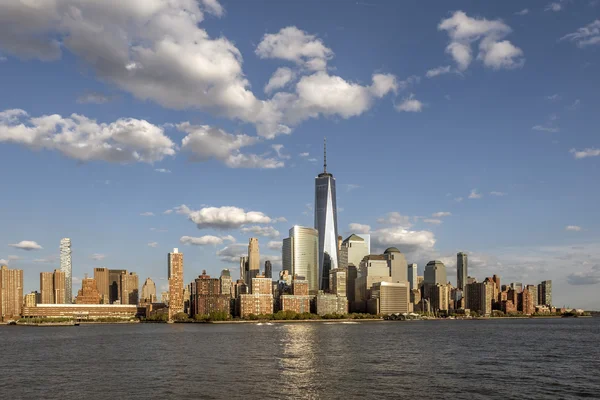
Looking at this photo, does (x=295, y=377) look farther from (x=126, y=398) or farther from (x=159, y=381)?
(x=126, y=398)

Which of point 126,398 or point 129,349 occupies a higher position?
point 126,398

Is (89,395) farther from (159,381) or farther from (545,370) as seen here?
(545,370)

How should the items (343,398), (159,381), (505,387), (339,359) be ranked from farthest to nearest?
(339,359) → (159,381) → (505,387) → (343,398)

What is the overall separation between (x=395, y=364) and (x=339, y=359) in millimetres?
13526

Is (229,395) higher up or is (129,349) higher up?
(229,395)

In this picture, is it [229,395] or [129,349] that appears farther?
[129,349]

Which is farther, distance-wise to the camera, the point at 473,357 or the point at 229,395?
the point at 473,357

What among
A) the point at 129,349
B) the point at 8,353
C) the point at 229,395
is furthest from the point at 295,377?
the point at 8,353

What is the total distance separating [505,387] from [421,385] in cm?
1164

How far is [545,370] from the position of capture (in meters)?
98.0

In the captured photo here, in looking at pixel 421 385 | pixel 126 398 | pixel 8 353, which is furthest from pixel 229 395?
pixel 8 353

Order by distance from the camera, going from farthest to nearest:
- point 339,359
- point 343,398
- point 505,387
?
point 339,359 → point 505,387 → point 343,398

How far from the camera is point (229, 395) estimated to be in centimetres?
7244

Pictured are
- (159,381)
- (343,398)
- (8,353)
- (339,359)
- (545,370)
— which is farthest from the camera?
(8,353)
